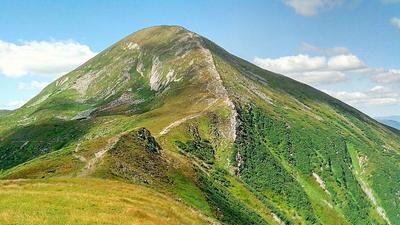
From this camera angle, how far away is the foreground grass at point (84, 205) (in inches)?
1811

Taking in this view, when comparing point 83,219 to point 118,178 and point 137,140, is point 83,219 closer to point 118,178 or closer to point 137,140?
point 118,178

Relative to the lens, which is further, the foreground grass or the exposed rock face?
the exposed rock face

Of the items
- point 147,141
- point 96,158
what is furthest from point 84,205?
point 147,141

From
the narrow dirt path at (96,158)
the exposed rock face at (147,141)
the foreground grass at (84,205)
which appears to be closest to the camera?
the foreground grass at (84,205)

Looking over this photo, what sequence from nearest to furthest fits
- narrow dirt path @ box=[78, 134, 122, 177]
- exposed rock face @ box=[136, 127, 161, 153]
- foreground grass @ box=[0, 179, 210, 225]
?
foreground grass @ box=[0, 179, 210, 225] < narrow dirt path @ box=[78, 134, 122, 177] < exposed rock face @ box=[136, 127, 161, 153]

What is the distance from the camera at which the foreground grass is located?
4600cm

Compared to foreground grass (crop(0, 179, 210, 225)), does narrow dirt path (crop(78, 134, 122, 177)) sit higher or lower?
lower

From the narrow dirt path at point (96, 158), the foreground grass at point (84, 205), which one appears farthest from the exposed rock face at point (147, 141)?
the foreground grass at point (84, 205)

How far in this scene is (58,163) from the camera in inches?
3912

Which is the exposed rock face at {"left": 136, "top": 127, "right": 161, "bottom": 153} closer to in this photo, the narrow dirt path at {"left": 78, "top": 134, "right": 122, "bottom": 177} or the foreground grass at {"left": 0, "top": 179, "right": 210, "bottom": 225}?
the narrow dirt path at {"left": 78, "top": 134, "right": 122, "bottom": 177}

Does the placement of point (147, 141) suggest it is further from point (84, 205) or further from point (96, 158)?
point (84, 205)

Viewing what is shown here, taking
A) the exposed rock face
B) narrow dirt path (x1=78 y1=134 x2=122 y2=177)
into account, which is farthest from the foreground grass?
the exposed rock face

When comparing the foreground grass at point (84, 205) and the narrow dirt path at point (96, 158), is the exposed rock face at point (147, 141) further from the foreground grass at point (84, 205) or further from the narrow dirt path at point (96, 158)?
the foreground grass at point (84, 205)

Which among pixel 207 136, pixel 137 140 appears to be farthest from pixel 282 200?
pixel 137 140
